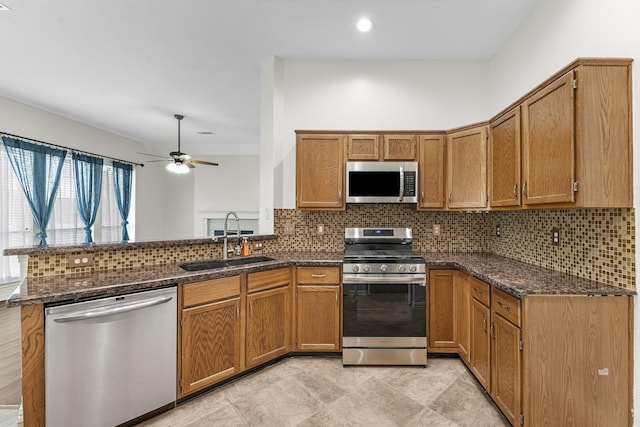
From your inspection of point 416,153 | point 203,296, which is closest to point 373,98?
point 416,153

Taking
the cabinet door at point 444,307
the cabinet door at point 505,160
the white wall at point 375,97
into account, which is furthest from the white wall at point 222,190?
the cabinet door at point 505,160

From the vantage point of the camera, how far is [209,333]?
7.06 feet

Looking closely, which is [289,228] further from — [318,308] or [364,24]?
[364,24]

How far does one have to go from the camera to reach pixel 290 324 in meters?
2.69

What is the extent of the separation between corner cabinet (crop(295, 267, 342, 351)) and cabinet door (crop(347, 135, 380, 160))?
46.7 inches

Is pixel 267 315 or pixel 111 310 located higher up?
pixel 111 310

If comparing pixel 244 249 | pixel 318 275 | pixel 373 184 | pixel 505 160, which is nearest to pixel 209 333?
A: pixel 244 249

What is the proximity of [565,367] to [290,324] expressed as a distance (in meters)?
1.97

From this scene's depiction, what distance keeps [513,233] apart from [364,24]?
7.96ft

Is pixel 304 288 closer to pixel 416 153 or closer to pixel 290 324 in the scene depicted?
pixel 290 324

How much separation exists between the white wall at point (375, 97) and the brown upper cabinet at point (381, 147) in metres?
0.41

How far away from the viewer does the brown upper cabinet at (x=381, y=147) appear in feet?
9.80

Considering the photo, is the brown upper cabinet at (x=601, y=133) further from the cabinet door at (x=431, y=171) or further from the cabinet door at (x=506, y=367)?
the cabinet door at (x=431, y=171)

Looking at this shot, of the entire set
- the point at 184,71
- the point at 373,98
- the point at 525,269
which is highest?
the point at 184,71
